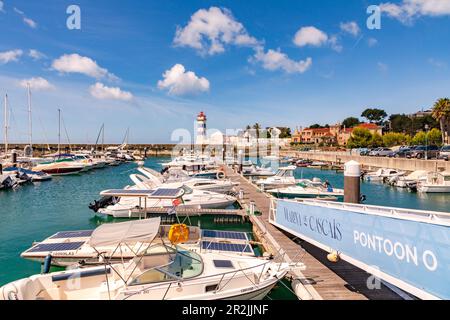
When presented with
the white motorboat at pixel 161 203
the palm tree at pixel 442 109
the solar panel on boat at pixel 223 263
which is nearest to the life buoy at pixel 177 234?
the solar panel on boat at pixel 223 263

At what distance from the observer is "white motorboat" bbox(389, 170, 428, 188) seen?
3748cm

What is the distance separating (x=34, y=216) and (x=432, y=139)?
305 ft

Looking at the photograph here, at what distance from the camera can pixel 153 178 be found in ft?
90.6

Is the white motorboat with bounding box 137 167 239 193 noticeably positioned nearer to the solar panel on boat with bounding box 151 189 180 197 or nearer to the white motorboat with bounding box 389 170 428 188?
the solar panel on boat with bounding box 151 189 180 197

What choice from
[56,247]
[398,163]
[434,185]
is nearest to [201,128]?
[398,163]

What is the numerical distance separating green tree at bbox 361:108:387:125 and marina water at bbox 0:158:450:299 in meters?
123

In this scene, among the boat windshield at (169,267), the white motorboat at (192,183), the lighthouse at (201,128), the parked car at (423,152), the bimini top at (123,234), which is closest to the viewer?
the boat windshield at (169,267)

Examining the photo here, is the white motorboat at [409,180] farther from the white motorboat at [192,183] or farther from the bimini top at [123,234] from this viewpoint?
the bimini top at [123,234]

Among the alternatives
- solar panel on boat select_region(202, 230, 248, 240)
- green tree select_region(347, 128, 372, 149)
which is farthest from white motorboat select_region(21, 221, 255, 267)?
green tree select_region(347, 128, 372, 149)

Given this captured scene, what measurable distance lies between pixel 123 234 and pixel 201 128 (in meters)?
98.8

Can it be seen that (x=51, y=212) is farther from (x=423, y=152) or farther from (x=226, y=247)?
(x=423, y=152)

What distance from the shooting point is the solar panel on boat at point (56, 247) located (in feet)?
45.0

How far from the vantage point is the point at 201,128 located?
106625 mm
